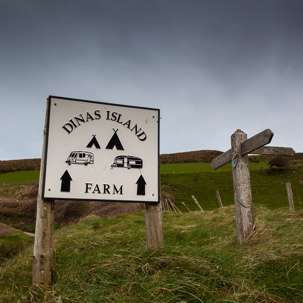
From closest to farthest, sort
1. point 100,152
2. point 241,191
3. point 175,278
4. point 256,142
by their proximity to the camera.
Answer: point 175,278 → point 100,152 → point 256,142 → point 241,191

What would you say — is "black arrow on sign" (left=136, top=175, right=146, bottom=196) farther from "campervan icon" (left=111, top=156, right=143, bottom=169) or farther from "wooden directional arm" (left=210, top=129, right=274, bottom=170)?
"wooden directional arm" (left=210, top=129, right=274, bottom=170)

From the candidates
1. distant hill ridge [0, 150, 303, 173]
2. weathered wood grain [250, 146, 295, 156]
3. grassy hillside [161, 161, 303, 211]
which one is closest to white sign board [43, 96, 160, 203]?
weathered wood grain [250, 146, 295, 156]

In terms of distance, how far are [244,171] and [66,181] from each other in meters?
3.69

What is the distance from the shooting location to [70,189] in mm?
4094

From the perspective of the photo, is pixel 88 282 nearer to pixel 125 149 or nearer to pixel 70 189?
pixel 70 189

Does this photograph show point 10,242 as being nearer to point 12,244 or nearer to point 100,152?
point 12,244

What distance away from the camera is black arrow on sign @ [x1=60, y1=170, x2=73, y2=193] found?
4074mm

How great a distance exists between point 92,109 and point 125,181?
1.17m

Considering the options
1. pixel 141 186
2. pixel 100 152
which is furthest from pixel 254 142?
pixel 100 152

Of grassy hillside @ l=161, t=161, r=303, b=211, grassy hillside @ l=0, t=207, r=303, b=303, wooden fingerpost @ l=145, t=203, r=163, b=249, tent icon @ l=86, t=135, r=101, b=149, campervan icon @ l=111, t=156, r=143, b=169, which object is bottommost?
grassy hillside @ l=0, t=207, r=303, b=303

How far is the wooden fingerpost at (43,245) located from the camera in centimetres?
373

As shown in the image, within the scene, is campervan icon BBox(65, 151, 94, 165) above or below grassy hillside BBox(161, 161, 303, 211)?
below

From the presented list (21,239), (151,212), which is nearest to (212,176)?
(21,239)

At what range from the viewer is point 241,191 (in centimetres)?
611
